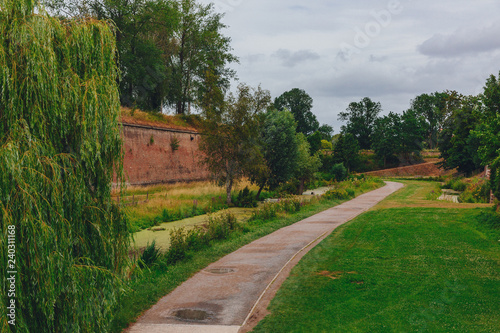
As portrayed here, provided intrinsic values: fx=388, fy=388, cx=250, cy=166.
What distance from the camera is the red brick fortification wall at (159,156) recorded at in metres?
34.5

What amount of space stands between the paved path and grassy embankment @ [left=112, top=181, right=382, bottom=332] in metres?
0.27

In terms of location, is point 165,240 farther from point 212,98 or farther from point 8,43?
point 212,98

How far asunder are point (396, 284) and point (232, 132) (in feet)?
72.7

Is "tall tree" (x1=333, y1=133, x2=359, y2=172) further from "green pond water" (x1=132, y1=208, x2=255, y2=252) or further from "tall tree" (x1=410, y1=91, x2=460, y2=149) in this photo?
"green pond water" (x1=132, y1=208, x2=255, y2=252)

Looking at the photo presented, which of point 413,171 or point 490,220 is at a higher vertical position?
point 413,171

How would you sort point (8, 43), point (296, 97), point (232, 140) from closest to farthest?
1. point (8, 43)
2. point (232, 140)
3. point (296, 97)

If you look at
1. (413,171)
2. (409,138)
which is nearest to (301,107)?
(409,138)

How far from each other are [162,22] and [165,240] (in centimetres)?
3238

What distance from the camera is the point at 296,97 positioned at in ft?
348

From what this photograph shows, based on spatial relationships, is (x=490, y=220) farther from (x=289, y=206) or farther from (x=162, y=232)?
(x=162, y=232)

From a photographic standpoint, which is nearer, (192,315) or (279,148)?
(192,315)

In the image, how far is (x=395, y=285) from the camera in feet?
31.3

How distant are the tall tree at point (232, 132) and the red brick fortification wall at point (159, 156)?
6.55 meters

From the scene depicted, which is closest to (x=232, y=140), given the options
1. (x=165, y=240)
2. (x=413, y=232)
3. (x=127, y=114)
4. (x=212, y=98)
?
(x=212, y=98)
